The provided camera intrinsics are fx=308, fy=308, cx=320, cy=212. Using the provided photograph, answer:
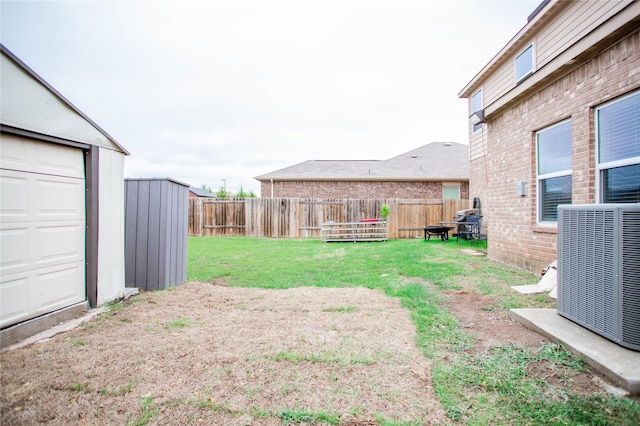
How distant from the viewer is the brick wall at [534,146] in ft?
14.2

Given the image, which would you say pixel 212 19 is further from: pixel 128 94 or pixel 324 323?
pixel 324 323

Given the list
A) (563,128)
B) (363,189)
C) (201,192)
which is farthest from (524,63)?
(201,192)

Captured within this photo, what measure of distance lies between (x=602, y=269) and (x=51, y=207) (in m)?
5.81

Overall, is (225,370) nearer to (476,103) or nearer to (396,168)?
(476,103)

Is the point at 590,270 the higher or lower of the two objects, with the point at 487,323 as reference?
higher

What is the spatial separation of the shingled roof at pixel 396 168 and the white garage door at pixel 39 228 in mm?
15250

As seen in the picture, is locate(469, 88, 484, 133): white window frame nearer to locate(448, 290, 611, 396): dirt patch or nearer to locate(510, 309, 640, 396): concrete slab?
locate(448, 290, 611, 396): dirt patch

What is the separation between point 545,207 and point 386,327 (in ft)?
14.9

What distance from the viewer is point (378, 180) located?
18.9 meters

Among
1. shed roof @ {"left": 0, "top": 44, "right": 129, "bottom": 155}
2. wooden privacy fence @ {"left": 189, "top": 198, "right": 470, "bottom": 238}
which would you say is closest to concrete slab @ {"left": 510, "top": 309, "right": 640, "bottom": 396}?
shed roof @ {"left": 0, "top": 44, "right": 129, "bottom": 155}

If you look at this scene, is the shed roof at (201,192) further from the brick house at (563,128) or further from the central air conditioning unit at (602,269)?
the central air conditioning unit at (602,269)

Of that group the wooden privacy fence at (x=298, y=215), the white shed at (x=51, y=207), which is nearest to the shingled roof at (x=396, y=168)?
the wooden privacy fence at (x=298, y=215)

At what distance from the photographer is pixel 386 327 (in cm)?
354

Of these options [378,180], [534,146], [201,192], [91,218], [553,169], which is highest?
[201,192]
